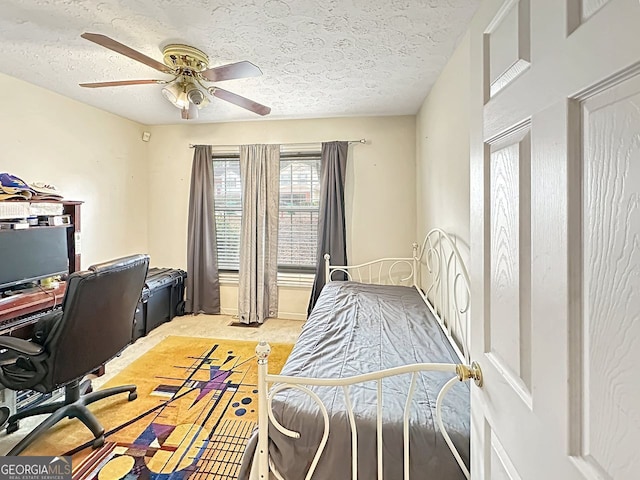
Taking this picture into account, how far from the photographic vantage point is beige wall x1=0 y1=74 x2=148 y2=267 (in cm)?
278

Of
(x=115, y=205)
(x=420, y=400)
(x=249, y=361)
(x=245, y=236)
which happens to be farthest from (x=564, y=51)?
(x=115, y=205)

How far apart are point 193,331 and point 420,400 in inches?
116

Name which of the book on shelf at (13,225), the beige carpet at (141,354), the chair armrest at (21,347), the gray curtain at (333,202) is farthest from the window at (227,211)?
the chair armrest at (21,347)

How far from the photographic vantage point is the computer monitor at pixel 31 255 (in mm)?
2312

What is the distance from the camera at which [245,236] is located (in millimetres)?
4070

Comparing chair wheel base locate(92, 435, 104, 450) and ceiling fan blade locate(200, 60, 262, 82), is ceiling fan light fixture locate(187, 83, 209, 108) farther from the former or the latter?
chair wheel base locate(92, 435, 104, 450)

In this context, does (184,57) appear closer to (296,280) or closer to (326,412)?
(326,412)

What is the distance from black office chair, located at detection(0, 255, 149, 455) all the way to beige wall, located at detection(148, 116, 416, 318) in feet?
7.18

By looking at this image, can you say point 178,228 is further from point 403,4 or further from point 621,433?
point 621,433

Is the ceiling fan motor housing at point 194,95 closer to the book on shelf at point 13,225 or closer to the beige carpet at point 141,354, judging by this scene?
the book on shelf at point 13,225

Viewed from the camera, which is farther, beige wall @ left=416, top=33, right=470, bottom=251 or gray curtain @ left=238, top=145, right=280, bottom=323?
gray curtain @ left=238, top=145, right=280, bottom=323

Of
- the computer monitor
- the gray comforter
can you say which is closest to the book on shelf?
the computer monitor

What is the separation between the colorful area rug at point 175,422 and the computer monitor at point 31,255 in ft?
3.21

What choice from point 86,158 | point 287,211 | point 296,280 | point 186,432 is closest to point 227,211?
point 287,211
